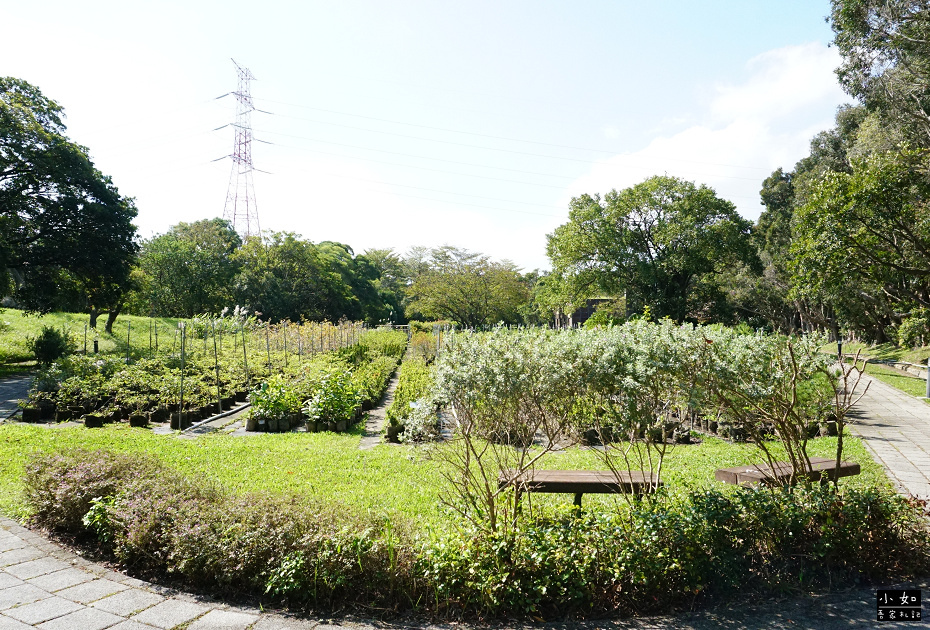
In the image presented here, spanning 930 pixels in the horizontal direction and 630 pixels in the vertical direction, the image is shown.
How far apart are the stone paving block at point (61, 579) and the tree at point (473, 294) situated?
31125 millimetres

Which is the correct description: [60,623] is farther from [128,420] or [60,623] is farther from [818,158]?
[818,158]

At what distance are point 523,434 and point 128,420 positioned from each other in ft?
27.1

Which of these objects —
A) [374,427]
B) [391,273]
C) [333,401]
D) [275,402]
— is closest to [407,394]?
[374,427]

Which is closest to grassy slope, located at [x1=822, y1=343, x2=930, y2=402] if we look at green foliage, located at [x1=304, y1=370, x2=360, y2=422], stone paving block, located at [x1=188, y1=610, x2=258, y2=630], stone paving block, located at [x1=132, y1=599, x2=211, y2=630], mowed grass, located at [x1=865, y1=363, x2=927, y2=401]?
mowed grass, located at [x1=865, y1=363, x2=927, y2=401]

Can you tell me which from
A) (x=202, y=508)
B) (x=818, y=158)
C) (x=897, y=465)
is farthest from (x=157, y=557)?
(x=818, y=158)

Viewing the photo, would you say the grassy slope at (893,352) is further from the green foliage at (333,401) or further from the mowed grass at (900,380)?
the green foliage at (333,401)

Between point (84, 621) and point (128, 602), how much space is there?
0.24m

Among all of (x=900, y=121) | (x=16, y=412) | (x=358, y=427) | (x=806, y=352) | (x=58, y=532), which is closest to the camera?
(x=58, y=532)

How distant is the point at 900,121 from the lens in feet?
52.2

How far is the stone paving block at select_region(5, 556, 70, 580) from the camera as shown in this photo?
10.9 ft

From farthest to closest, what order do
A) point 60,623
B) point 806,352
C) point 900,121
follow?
point 900,121, point 806,352, point 60,623

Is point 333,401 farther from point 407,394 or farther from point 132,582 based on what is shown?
point 132,582

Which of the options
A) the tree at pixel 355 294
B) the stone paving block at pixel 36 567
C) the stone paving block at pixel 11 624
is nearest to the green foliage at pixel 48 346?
the stone paving block at pixel 36 567

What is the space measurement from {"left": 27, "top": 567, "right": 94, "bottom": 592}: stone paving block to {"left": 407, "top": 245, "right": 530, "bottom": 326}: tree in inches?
1225
